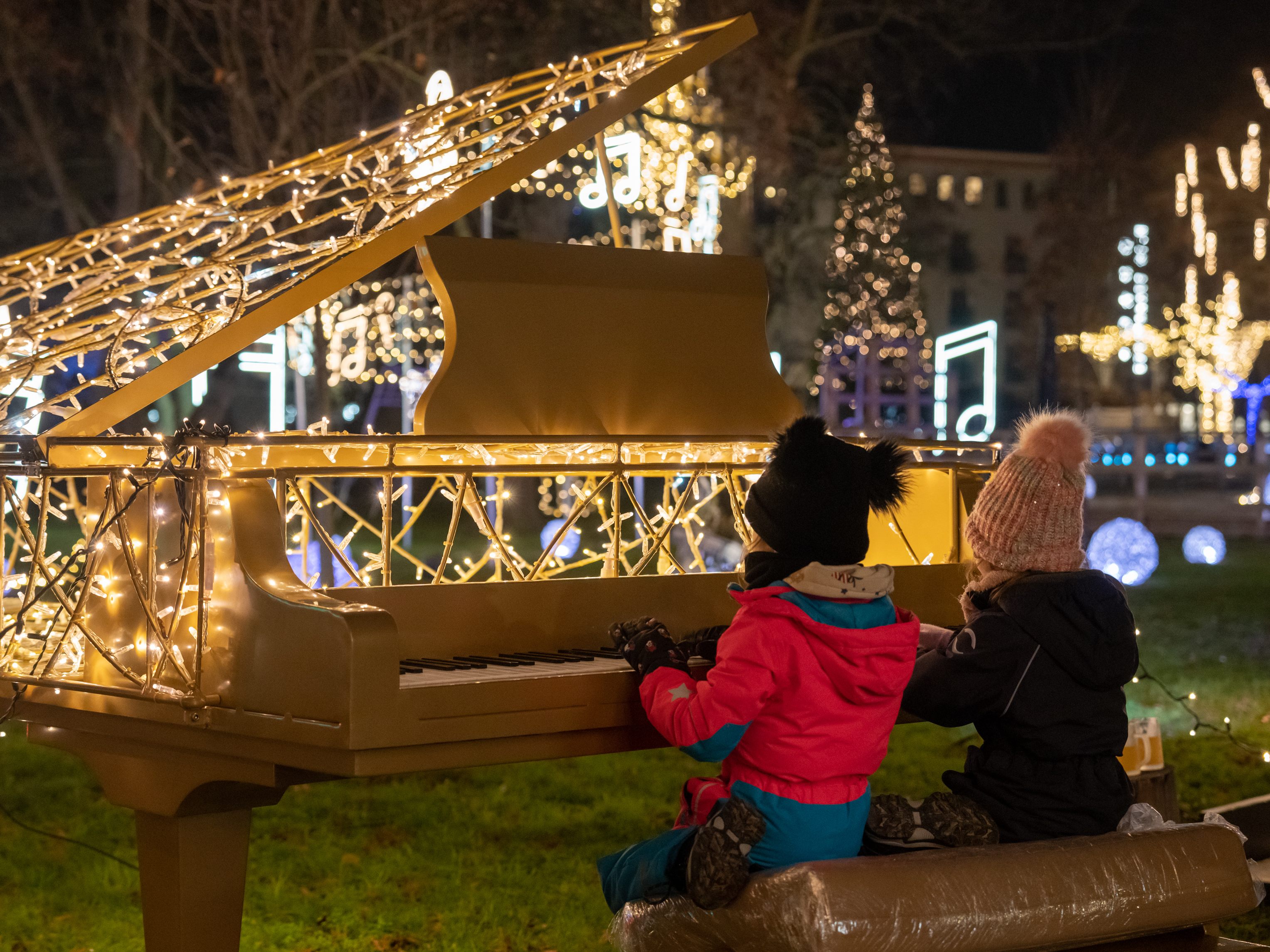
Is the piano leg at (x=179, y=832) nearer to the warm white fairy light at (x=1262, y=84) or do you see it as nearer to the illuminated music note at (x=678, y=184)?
the illuminated music note at (x=678, y=184)

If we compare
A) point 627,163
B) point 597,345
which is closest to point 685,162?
point 627,163

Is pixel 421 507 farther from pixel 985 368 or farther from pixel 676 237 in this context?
pixel 985 368

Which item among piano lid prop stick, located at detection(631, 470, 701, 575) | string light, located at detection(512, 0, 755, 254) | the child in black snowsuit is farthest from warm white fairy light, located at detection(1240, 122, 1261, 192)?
the child in black snowsuit

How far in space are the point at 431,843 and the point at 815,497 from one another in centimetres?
384

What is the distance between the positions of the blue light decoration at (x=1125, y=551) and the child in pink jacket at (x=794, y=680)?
9393mm

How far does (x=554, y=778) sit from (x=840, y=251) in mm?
20439

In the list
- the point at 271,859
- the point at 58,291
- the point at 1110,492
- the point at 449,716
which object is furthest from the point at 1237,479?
the point at 449,716

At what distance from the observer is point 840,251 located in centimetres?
2681

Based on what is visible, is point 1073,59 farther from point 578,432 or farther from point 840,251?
point 578,432

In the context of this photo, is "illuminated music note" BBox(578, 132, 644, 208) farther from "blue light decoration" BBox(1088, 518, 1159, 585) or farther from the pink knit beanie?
the pink knit beanie

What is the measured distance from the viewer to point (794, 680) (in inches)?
127

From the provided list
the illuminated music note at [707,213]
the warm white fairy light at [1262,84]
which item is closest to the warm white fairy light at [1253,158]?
the warm white fairy light at [1262,84]

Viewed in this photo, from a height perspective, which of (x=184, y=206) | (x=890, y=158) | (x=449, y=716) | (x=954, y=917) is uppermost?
(x=890, y=158)

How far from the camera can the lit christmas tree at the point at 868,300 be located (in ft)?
80.2
